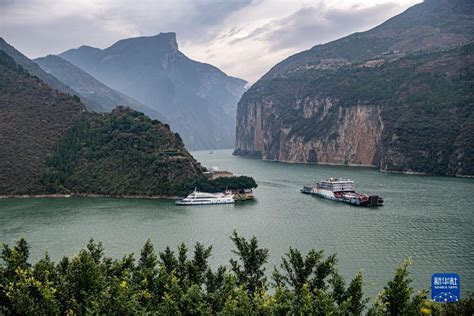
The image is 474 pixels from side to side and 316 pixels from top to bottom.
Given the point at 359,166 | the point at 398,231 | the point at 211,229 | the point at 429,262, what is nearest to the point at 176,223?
the point at 211,229

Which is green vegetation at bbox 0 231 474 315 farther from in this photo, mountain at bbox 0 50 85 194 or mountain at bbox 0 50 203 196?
mountain at bbox 0 50 85 194

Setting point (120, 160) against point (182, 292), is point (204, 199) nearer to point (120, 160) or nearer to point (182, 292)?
point (120, 160)

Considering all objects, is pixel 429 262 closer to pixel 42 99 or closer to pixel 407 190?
pixel 407 190

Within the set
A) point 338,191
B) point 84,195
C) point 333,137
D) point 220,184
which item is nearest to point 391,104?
point 333,137

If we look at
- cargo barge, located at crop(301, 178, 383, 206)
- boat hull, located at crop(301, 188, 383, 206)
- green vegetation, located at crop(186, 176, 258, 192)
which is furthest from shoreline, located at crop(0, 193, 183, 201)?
cargo barge, located at crop(301, 178, 383, 206)

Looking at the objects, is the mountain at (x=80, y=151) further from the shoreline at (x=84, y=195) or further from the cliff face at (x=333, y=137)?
the cliff face at (x=333, y=137)

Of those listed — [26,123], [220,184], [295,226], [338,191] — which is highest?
[26,123]
